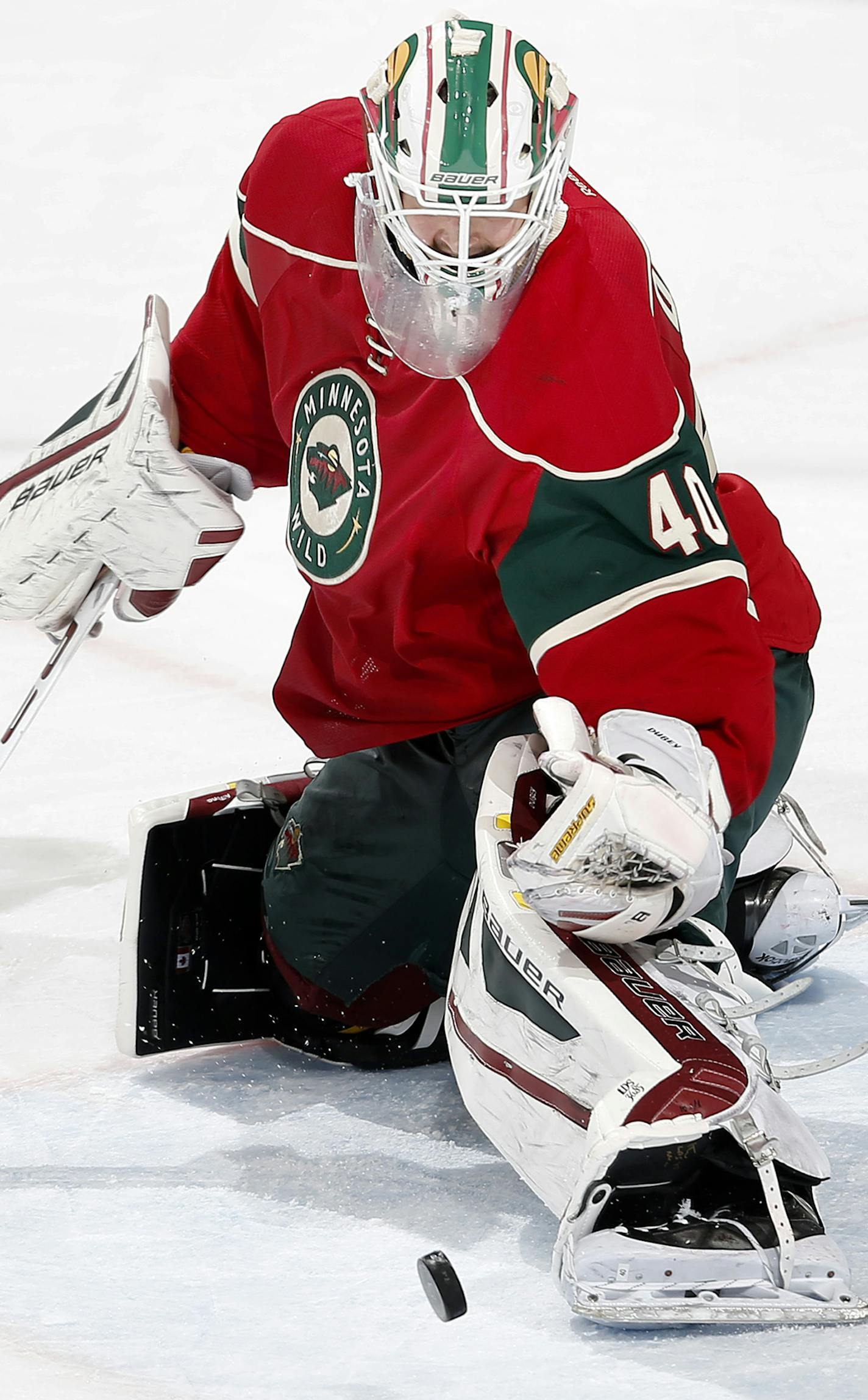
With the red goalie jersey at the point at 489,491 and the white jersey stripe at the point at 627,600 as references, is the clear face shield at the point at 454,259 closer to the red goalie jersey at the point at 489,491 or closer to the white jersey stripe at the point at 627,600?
the red goalie jersey at the point at 489,491

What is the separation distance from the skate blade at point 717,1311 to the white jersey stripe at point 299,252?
2.94ft

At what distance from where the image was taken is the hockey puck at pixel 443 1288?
1.18 metres

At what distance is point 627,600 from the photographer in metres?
1.30

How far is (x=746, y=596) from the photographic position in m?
1.36

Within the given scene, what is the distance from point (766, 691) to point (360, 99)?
64cm

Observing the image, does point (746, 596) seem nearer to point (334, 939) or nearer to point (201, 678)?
point (334, 939)

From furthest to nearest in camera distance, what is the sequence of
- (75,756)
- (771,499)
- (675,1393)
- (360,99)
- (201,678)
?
(771,499)
(201,678)
(75,756)
(360,99)
(675,1393)

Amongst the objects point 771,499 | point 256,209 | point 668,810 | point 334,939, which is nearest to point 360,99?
point 256,209

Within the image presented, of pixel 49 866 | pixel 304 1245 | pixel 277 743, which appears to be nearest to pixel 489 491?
pixel 304 1245

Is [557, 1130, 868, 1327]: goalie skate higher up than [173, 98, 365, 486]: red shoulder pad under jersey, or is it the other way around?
[173, 98, 365, 486]: red shoulder pad under jersey

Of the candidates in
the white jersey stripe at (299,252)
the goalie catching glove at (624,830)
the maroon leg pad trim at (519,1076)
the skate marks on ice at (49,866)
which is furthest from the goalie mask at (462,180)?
the skate marks on ice at (49,866)

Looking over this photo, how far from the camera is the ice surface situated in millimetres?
1185

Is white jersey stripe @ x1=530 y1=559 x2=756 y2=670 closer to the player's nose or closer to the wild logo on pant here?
the player's nose

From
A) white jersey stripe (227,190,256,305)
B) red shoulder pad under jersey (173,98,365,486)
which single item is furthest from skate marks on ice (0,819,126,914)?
white jersey stripe (227,190,256,305)
